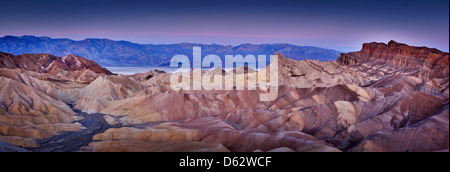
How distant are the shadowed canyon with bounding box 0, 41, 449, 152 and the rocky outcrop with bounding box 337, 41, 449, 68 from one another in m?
3.09

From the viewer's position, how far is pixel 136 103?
169ft

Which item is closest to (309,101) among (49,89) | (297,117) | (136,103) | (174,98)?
(297,117)

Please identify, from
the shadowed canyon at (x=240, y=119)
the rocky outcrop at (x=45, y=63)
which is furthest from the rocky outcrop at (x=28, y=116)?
the rocky outcrop at (x=45, y=63)

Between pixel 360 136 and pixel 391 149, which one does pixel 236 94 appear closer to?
pixel 360 136

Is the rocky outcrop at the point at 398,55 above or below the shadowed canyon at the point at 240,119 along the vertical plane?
above

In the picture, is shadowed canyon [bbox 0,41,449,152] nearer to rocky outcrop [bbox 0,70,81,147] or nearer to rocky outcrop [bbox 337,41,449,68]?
rocky outcrop [bbox 0,70,81,147]

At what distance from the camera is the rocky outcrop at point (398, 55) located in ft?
245

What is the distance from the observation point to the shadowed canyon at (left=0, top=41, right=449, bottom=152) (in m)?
26.9

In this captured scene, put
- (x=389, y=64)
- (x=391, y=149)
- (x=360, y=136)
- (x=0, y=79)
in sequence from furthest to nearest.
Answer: (x=389, y=64) < (x=0, y=79) < (x=360, y=136) < (x=391, y=149)

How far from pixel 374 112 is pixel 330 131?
6370 millimetres

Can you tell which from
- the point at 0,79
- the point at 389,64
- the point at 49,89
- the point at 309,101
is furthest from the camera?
the point at 389,64

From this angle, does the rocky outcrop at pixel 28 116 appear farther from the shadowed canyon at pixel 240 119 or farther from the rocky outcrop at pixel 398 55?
the rocky outcrop at pixel 398 55

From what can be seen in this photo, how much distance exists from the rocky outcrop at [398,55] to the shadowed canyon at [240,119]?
3087mm

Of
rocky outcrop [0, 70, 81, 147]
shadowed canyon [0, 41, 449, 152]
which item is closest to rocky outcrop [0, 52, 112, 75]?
shadowed canyon [0, 41, 449, 152]
